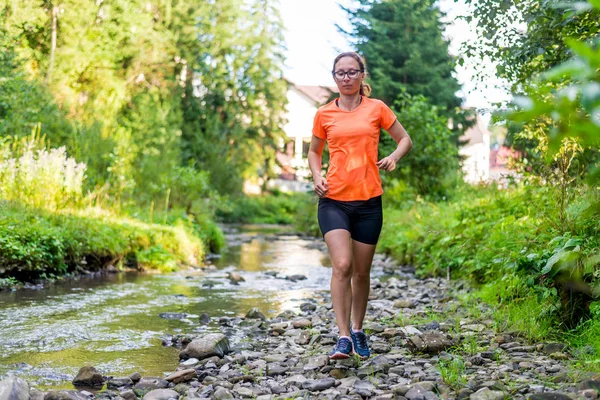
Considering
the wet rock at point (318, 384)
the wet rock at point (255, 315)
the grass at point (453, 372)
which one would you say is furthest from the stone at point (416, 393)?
the wet rock at point (255, 315)

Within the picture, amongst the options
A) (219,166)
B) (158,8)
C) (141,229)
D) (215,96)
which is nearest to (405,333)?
(141,229)

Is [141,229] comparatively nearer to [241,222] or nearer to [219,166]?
[219,166]

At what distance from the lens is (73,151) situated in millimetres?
15867

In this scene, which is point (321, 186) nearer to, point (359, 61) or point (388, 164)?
point (388, 164)

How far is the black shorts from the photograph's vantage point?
16.1 ft

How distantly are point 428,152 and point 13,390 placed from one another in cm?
1519

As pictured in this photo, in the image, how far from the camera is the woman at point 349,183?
487 cm

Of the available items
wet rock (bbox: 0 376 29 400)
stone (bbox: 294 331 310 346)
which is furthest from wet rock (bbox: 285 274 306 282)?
wet rock (bbox: 0 376 29 400)

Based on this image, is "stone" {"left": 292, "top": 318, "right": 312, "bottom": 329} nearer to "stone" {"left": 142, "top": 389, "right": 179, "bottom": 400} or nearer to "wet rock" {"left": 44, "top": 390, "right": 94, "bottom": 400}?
Result: "stone" {"left": 142, "top": 389, "right": 179, "bottom": 400}

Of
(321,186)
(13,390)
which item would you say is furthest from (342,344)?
(13,390)

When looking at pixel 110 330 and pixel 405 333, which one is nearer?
pixel 405 333

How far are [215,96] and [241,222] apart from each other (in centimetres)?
650

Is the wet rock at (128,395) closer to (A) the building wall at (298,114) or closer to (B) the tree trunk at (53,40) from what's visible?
(B) the tree trunk at (53,40)

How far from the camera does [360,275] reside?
5.15m
